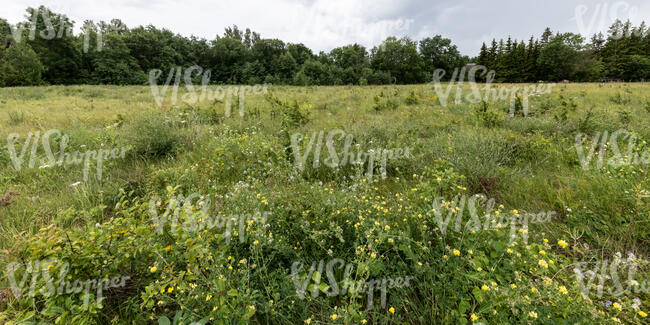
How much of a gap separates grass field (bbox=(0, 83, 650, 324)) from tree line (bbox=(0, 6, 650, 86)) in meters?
22.4

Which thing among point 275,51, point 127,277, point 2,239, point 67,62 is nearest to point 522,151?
point 127,277

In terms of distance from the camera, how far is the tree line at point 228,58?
3094 cm

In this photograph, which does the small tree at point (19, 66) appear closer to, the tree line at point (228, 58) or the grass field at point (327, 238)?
the tree line at point (228, 58)

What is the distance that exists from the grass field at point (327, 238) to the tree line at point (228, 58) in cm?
2241

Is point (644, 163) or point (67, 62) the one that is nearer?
point (644, 163)

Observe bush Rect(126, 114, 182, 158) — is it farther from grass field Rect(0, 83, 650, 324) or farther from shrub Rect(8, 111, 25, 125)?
shrub Rect(8, 111, 25, 125)

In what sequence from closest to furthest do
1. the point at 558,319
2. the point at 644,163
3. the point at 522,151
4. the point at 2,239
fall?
the point at 558,319, the point at 2,239, the point at 644,163, the point at 522,151

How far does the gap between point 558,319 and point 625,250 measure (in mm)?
1369

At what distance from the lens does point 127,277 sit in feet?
5.49

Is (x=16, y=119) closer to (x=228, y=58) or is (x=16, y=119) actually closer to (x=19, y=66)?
(x=19, y=66)

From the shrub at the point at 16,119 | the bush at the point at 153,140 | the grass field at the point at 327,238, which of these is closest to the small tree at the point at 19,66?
the shrub at the point at 16,119

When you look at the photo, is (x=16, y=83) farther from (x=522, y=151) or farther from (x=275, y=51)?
(x=522, y=151)

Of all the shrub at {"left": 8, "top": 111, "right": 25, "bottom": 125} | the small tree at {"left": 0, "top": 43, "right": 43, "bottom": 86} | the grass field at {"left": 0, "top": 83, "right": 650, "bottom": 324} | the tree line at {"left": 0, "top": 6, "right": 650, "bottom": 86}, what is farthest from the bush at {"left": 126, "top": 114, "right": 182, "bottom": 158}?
the small tree at {"left": 0, "top": 43, "right": 43, "bottom": 86}

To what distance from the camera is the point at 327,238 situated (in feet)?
6.98
